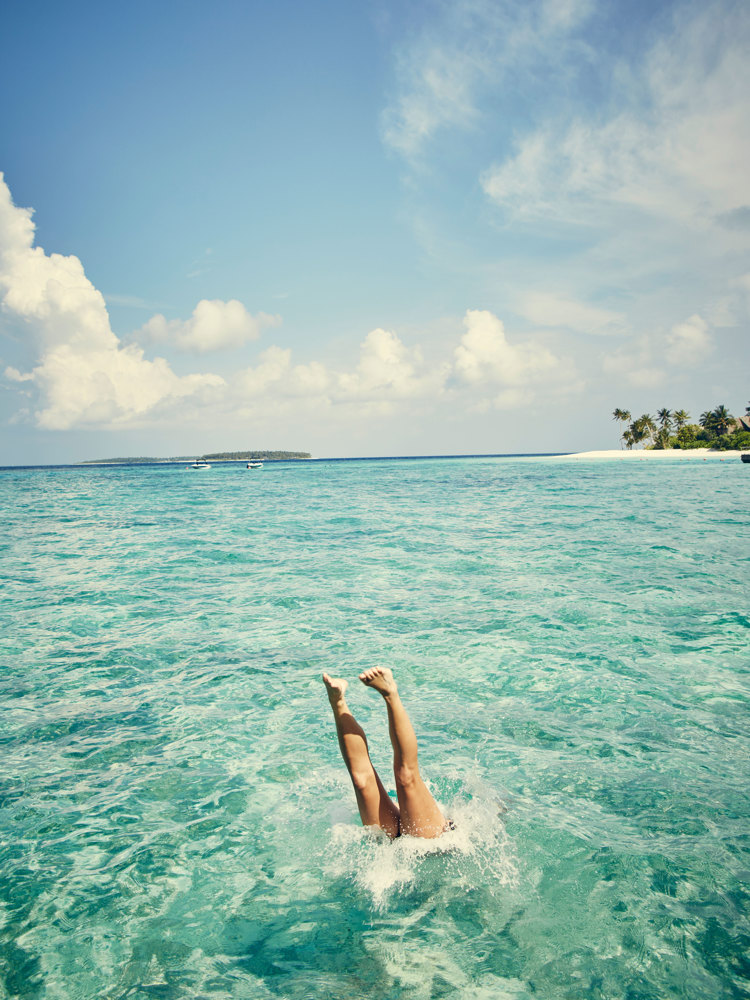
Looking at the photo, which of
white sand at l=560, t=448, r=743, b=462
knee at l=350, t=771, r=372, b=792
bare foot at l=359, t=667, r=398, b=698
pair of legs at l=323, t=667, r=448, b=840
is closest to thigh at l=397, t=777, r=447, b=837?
pair of legs at l=323, t=667, r=448, b=840

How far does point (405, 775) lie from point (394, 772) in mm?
129

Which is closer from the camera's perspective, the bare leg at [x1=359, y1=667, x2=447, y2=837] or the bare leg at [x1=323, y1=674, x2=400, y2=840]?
the bare leg at [x1=359, y1=667, x2=447, y2=837]

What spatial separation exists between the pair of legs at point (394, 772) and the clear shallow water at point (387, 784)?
20 cm

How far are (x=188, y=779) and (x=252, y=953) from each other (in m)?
2.38

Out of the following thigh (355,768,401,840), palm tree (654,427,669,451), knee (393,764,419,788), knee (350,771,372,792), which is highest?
palm tree (654,427,669,451)

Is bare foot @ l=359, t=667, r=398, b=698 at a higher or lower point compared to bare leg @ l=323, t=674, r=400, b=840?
higher

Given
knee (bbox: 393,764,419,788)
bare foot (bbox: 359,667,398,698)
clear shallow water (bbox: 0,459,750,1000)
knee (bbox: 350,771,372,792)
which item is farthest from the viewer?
knee (bbox: 350,771,372,792)

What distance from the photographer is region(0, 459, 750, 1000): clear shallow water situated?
364 cm

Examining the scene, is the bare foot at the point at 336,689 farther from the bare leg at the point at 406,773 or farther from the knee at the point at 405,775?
the knee at the point at 405,775

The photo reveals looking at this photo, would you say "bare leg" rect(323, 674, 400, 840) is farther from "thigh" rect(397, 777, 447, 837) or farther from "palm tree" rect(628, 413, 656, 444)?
"palm tree" rect(628, 413, 656, 444)

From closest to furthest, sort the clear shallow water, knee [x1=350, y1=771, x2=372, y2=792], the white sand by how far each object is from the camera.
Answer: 1. the clear shallow water
2. knee [x1=350, y1=771, x2=372, y2=792]
3. the white sand

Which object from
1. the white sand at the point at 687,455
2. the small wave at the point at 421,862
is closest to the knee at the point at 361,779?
the small wave at the point at 421,862

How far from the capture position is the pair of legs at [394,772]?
166 inches

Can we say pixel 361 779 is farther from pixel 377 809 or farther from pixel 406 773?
pixel 406 773
